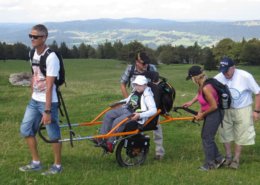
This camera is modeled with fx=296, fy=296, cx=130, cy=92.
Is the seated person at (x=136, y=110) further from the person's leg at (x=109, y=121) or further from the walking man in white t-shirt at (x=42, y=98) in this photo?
the walking man in white t-shirt at (x=42, y=98)

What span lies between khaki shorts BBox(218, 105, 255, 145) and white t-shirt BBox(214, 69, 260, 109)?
0.14m

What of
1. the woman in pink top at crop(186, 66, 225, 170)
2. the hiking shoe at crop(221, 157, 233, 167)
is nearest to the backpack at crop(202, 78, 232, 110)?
the woman in pink top at crop(186, 66, 225, 170)

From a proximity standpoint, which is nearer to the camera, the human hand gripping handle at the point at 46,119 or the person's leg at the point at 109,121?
the human hand gripping handle at the point at 46,119

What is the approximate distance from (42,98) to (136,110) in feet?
6.04

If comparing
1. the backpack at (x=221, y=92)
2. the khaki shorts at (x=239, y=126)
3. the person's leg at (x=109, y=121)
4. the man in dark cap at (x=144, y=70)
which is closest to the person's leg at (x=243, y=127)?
the khaki shorts at (x=239, y=126)

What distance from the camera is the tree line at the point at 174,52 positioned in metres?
98.8

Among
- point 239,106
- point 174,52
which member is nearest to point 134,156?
point 239,106

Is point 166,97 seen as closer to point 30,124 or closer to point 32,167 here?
point 30,124

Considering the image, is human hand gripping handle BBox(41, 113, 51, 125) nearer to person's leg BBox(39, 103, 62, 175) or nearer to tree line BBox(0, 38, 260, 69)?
person's leg BBox(39, 103, 62, 175)

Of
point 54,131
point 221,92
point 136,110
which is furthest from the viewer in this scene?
point 136,110

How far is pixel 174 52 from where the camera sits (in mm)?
131125

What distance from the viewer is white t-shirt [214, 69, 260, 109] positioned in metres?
6.05

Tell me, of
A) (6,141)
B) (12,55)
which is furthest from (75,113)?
(12,55)

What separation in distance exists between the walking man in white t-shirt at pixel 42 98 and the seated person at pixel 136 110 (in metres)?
0.93
